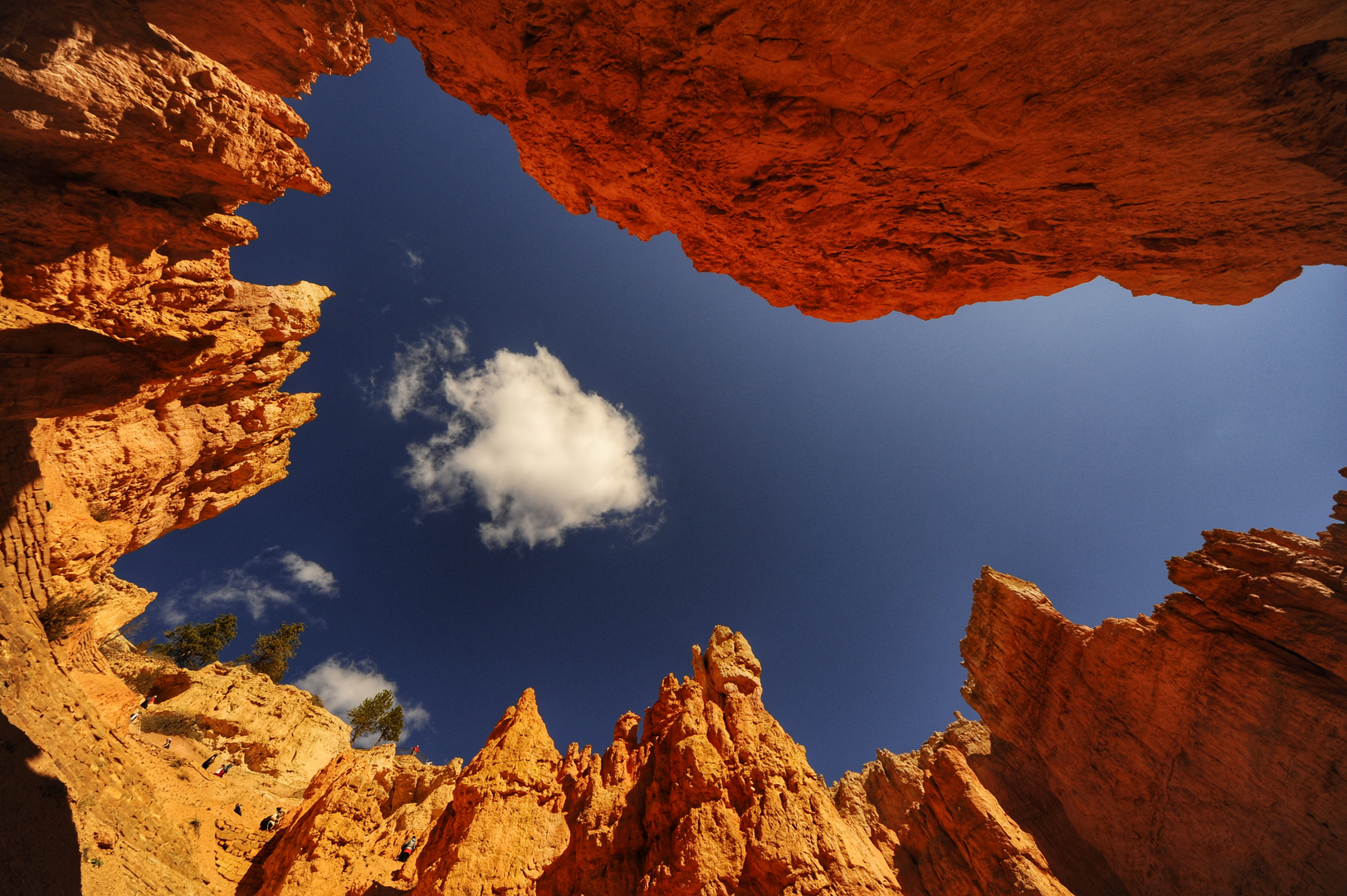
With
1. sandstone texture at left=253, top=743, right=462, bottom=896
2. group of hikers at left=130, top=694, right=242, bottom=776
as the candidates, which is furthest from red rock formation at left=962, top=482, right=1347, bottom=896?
group of hikers at left=130, top=694, right=242, bottom=776

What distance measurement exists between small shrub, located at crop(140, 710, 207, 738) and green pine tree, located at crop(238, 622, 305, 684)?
17691 mm

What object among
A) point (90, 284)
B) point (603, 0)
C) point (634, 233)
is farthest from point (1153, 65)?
point (90, 284)

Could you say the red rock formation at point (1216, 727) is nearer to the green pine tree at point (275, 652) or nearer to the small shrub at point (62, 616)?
the small shrub at point (62, 616)

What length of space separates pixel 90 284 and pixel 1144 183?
920 inches

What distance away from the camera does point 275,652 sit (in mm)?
34750

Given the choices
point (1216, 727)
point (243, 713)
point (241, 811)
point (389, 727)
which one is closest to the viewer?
point (1216, 727)

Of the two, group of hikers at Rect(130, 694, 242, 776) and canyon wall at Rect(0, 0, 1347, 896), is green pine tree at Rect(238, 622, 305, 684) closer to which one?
group of hikers at Rect(130, 694, 242, 776)

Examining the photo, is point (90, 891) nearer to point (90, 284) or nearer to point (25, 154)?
point (90, 284)

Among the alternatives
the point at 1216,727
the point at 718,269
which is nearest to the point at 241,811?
the point at 718,269

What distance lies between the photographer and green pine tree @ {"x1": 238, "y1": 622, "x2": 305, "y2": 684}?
33.9 metres

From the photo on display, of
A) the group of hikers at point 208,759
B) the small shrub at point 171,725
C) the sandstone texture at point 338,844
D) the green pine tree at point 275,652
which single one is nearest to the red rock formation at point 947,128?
the sandstone texture at point 338,844

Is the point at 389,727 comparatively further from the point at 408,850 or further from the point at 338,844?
the point at 338,844

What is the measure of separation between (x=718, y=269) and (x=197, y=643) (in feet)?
166

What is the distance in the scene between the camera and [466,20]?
6805 millimetres
